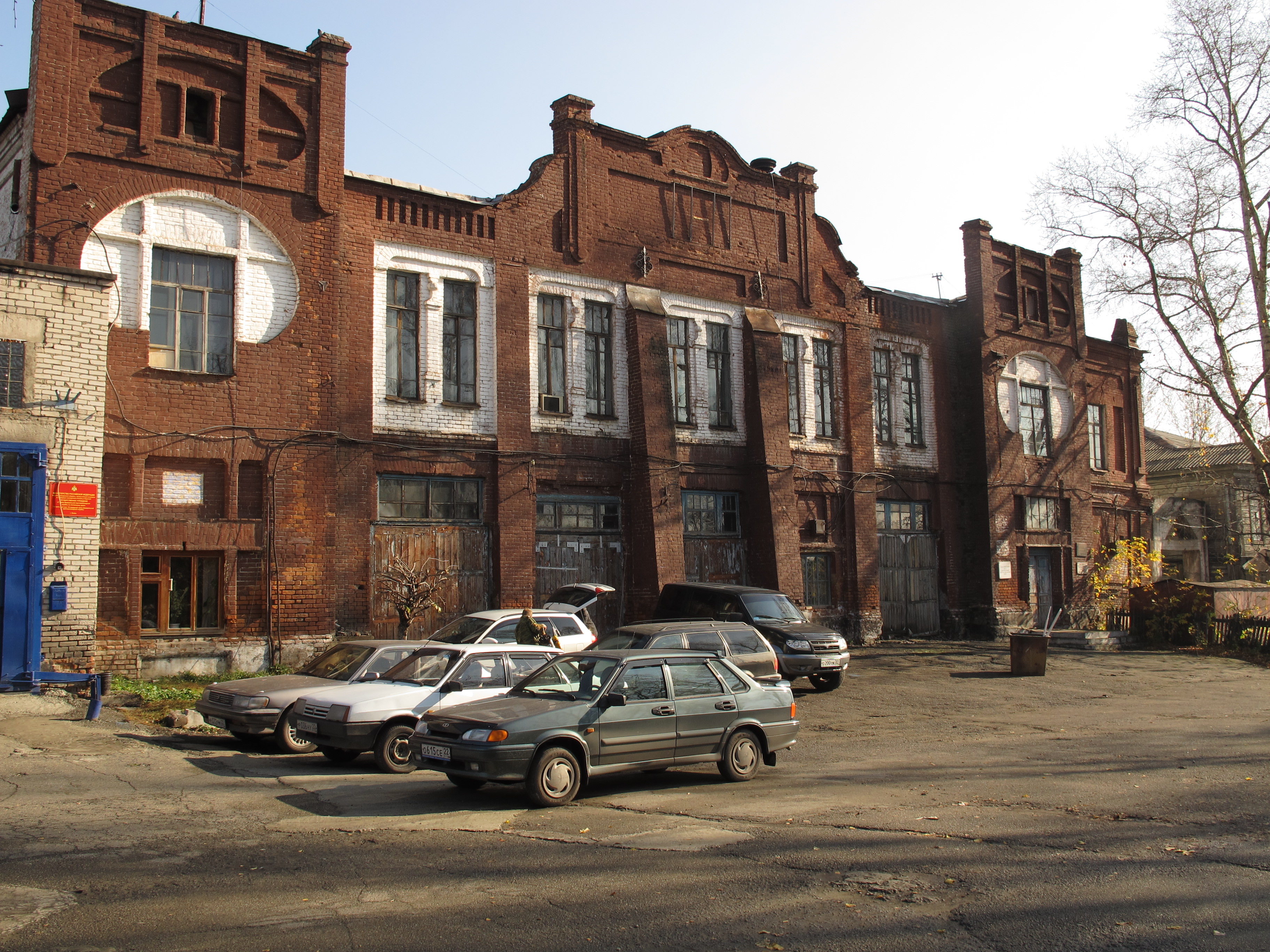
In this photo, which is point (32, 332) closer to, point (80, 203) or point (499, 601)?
point (80, 203)

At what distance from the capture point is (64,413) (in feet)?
Answer: 50.0

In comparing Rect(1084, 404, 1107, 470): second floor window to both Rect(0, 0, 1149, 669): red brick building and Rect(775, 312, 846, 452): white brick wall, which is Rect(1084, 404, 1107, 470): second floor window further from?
Rect(775, 312, 846, 452): white brick wall

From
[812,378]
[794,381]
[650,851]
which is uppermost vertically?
[812,378]

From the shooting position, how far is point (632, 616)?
22516 millimetres

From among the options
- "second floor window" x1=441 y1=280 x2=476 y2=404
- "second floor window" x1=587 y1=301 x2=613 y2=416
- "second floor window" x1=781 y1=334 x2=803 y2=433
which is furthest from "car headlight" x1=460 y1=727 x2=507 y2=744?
"second floor window" x1=781 y1=334 x2=803 y2=433

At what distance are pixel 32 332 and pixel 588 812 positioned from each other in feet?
38.2

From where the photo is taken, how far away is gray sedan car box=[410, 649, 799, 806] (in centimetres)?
905

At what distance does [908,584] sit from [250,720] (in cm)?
2045

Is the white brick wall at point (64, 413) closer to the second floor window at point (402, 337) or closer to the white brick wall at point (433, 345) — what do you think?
the white brick wall at point (433, 345)

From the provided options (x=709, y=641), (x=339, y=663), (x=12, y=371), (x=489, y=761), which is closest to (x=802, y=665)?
(x=709, y=641)

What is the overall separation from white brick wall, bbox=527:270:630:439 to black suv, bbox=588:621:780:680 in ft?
24.6

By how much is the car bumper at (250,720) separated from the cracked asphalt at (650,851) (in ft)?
1.11

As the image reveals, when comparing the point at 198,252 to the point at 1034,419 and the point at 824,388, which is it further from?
the point at 1034,419

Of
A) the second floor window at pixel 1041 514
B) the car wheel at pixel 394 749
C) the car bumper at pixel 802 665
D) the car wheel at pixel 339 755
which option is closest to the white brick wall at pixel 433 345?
the car bumper at pixel 802 665
